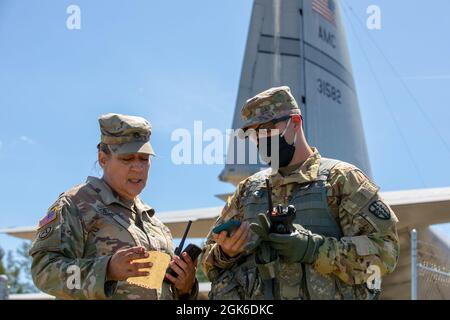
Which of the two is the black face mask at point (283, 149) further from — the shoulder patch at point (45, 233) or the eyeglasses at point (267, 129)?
the shoulder patch at point (45, 233)

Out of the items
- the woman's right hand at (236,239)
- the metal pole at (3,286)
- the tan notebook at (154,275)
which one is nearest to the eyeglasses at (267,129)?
the woman's right hand at (236,239)

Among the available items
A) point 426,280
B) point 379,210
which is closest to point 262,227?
point 379,210

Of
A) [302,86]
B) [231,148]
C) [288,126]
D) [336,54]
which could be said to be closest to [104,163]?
[288,126]

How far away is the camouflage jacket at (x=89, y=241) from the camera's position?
10.3 feet

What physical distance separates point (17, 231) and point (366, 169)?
8.93m

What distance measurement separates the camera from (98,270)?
312 centimetres

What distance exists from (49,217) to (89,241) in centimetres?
24

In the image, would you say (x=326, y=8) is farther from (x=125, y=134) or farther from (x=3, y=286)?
(x=125, y=134)

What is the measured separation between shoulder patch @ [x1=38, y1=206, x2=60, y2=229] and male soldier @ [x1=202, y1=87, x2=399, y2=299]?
79cm

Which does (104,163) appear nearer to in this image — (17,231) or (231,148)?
(231,148)

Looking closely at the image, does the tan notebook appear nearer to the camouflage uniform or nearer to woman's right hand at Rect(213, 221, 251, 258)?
the camouflage uniform

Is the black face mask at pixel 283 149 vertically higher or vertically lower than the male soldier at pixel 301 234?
higher

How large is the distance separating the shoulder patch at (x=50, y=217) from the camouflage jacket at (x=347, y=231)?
797mm

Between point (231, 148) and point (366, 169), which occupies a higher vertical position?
point (231, 148)
